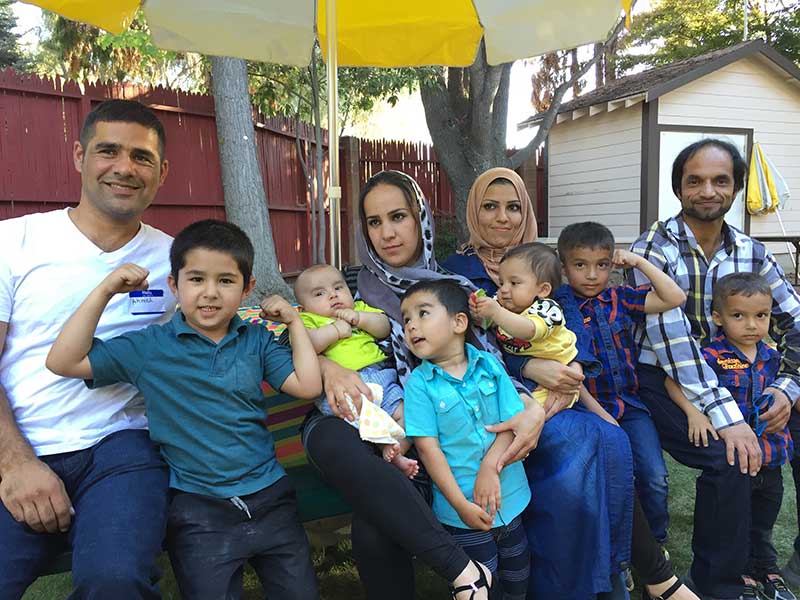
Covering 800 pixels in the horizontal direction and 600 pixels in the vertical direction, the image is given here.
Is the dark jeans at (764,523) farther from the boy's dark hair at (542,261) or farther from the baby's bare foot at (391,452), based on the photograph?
the baby's bare foot at (391,452)

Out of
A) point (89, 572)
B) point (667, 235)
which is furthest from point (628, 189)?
point (89, 572)

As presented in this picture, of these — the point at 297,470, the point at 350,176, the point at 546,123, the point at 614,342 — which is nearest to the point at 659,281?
the point at 614,342

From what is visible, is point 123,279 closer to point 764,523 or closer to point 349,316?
point 349,316

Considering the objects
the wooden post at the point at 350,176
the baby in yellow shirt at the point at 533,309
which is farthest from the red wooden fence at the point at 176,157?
the baby in yellow shirt at the point at 533,309

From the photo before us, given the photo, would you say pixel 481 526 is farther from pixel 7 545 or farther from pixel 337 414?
pixel 7 545

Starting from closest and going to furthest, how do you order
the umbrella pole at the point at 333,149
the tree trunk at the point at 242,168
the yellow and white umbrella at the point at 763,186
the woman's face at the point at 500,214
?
the woman's face at the point at 500,214
the umbrella pole at the point at 333,149
the tree trunk at the point at 242,168
the yellow and white umbrella at the point at 763,186

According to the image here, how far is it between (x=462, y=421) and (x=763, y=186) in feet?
35.9

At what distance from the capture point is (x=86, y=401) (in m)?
2.10

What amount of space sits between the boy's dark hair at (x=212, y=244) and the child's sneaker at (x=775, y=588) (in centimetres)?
254

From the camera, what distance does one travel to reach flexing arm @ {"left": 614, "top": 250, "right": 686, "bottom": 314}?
253 cm

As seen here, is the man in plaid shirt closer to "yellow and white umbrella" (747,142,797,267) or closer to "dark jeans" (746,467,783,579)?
"dark jeans" (746,467,783,579)

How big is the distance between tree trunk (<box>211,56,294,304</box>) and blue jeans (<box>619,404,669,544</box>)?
575cm

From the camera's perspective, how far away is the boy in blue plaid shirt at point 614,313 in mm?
2535

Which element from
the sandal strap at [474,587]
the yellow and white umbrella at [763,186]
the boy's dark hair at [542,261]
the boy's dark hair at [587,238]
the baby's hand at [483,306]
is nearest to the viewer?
the sandal strap at [474,587]
